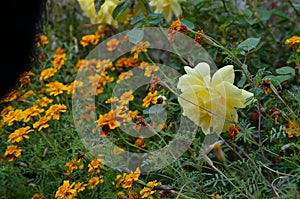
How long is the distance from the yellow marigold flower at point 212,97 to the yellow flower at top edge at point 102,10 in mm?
653

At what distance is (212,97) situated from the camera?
1139mm

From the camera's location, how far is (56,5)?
7.84 ft

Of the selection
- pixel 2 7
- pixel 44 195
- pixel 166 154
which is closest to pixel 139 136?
pixel 166 154

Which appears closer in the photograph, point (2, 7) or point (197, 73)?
point (2, 7)

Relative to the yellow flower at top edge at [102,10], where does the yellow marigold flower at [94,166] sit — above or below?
below

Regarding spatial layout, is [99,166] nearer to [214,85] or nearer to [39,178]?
[39,178]

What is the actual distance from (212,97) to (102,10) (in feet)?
2.69

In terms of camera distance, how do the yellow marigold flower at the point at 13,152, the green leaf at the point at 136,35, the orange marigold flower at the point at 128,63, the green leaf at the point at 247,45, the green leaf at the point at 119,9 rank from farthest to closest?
the orange marigold flower at the point at 128,63 → the green leaf at the point at 119,9 → the green leaf at the point at 136,35 → the yellow marigold flower at the point at 13,152 → the green leaf at the point at 247,45

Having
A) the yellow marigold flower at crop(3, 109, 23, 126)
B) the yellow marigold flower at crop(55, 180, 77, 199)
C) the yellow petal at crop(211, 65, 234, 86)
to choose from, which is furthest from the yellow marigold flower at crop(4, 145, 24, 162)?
the yellow petal at crop(211, 65, 234, 86)

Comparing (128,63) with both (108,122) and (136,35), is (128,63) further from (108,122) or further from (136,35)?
(108,122)

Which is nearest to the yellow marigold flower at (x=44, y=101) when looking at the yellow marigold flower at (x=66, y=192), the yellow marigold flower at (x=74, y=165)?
the yellow marigold flower at (x=74, y=165)

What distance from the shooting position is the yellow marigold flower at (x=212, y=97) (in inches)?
45.0

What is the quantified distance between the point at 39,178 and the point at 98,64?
43 cm

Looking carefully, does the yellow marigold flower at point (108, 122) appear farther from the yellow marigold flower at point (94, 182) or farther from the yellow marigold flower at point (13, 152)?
the yellow marigold flower at point (13, 152)
